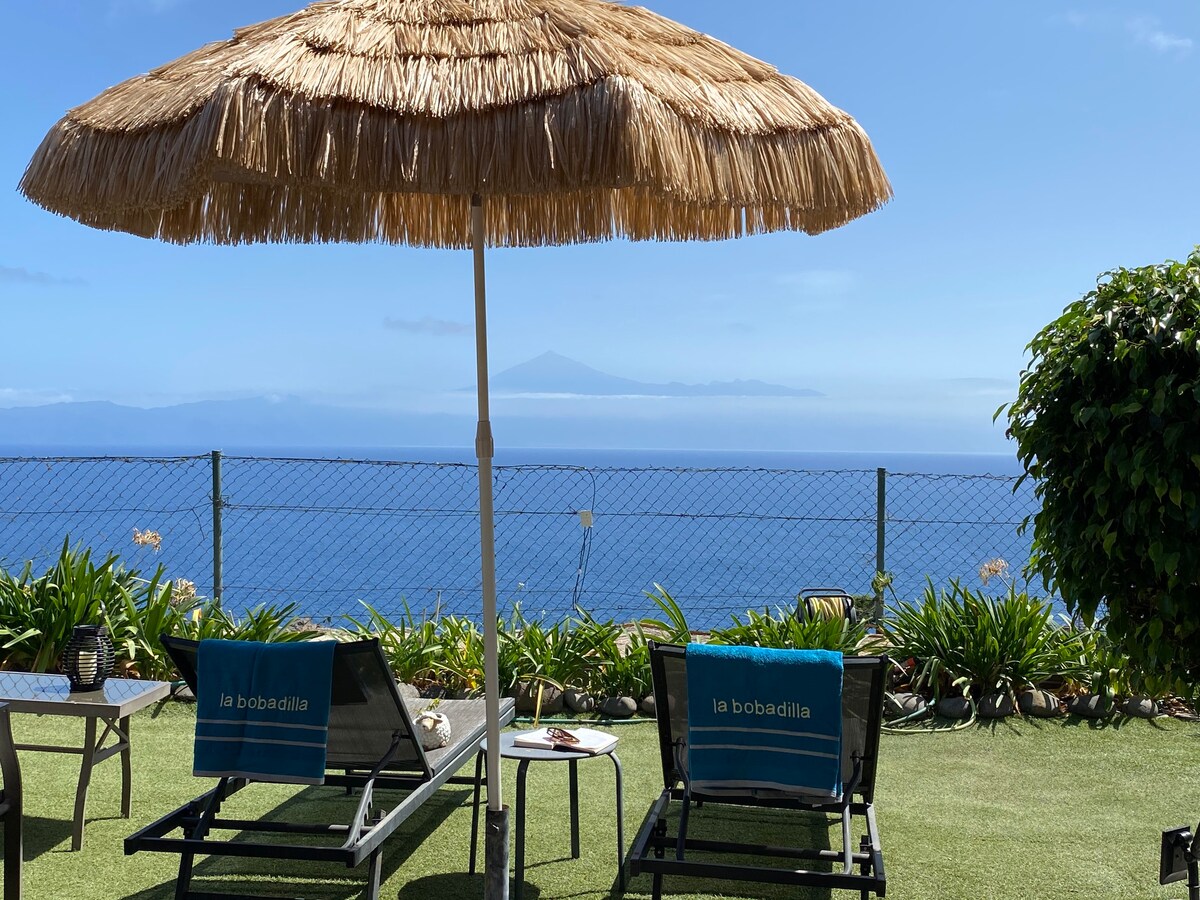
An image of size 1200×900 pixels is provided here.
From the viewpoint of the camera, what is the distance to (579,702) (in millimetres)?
5777

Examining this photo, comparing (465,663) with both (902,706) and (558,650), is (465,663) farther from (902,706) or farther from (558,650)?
(902,706)

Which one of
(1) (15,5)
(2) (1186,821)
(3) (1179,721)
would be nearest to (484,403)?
(2) (1186,821)

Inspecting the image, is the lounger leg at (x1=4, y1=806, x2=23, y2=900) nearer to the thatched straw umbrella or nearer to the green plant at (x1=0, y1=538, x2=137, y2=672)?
the thatched straw umbrella

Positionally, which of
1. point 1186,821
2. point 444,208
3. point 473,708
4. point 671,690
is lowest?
point 1186,821

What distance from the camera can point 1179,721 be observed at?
5438 millimetres

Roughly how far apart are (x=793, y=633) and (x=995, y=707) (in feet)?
3.78

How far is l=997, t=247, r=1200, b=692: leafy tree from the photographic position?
266cm

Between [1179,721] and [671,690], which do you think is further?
[1179,721]

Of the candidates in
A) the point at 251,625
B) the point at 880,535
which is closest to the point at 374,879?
the point at 251,625

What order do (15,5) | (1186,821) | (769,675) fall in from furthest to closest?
(15,5), (1186,821), (769,675)

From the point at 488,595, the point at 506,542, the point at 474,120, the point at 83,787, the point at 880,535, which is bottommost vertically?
the point at 83,787

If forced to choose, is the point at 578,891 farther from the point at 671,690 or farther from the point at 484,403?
the point at 484,403

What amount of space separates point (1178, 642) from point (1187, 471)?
1.71 feet

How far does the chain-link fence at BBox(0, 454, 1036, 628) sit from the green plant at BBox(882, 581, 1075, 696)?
373 millimetres
